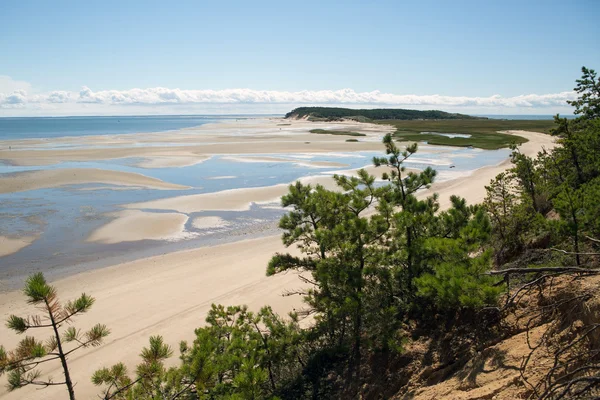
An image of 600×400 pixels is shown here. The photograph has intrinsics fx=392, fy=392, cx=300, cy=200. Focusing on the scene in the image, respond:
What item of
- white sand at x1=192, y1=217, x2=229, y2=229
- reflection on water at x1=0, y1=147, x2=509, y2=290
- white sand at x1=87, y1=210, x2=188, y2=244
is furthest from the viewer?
white sand at x1=192, y1=217, x2=229, y2=229

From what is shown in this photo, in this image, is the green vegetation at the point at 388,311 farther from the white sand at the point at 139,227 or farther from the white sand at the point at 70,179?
the white sand at the point at 70,179

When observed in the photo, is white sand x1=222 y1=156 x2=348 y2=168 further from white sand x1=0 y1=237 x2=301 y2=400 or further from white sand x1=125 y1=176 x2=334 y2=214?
white sand x1=0 y1=237 x2=301 y2=400

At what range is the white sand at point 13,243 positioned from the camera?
18500 mm

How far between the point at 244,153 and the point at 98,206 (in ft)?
95.4

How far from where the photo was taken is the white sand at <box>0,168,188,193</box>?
32312mm

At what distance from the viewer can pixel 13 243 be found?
1944 centimetres

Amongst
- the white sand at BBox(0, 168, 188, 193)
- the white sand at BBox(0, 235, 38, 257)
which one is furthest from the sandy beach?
the white sand at BBox(0, 168, 188, 193)

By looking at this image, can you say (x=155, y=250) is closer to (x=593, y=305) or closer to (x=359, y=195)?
(x=359, y=195)

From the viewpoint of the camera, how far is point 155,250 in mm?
18812

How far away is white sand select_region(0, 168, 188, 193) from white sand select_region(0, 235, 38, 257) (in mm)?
12415

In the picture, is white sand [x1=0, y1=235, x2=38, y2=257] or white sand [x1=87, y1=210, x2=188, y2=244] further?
white sand [x1=87, y1=210, x2=188, y2=244]

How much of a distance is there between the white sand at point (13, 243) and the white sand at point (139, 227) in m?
2.84

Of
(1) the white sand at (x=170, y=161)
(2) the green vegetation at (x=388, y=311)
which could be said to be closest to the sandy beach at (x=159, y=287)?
(2) the green vegetation at (x=388, y=311)

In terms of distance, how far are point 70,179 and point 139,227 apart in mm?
17920
